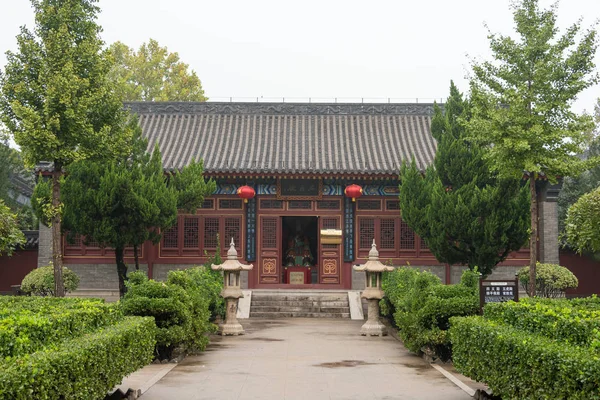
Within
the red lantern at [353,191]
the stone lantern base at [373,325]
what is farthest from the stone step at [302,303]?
the stone lantern base at [373,325]

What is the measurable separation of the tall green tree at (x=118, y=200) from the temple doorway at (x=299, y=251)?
18.1 ft

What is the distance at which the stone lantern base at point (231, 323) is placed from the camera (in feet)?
52.2

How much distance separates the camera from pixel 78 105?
1497 centimetres

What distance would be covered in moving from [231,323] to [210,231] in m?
7.47

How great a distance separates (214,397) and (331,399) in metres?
1.39

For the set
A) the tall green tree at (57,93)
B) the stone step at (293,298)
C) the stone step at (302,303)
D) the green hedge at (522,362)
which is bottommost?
the stone step at (302,303)

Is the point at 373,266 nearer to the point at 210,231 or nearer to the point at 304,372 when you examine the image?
the point at 304,372

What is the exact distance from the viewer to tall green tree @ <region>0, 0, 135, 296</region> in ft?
48.4

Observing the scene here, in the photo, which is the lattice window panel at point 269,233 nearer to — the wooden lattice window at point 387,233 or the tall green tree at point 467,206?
the wooden lattice window at point 387,233

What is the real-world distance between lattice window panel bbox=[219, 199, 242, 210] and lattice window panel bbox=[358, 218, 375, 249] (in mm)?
3705

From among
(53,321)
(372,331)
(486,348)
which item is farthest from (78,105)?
(486,348)

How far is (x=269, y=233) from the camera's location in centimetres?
2320

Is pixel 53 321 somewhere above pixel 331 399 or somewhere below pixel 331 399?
above

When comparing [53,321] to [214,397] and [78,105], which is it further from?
[78,105]
